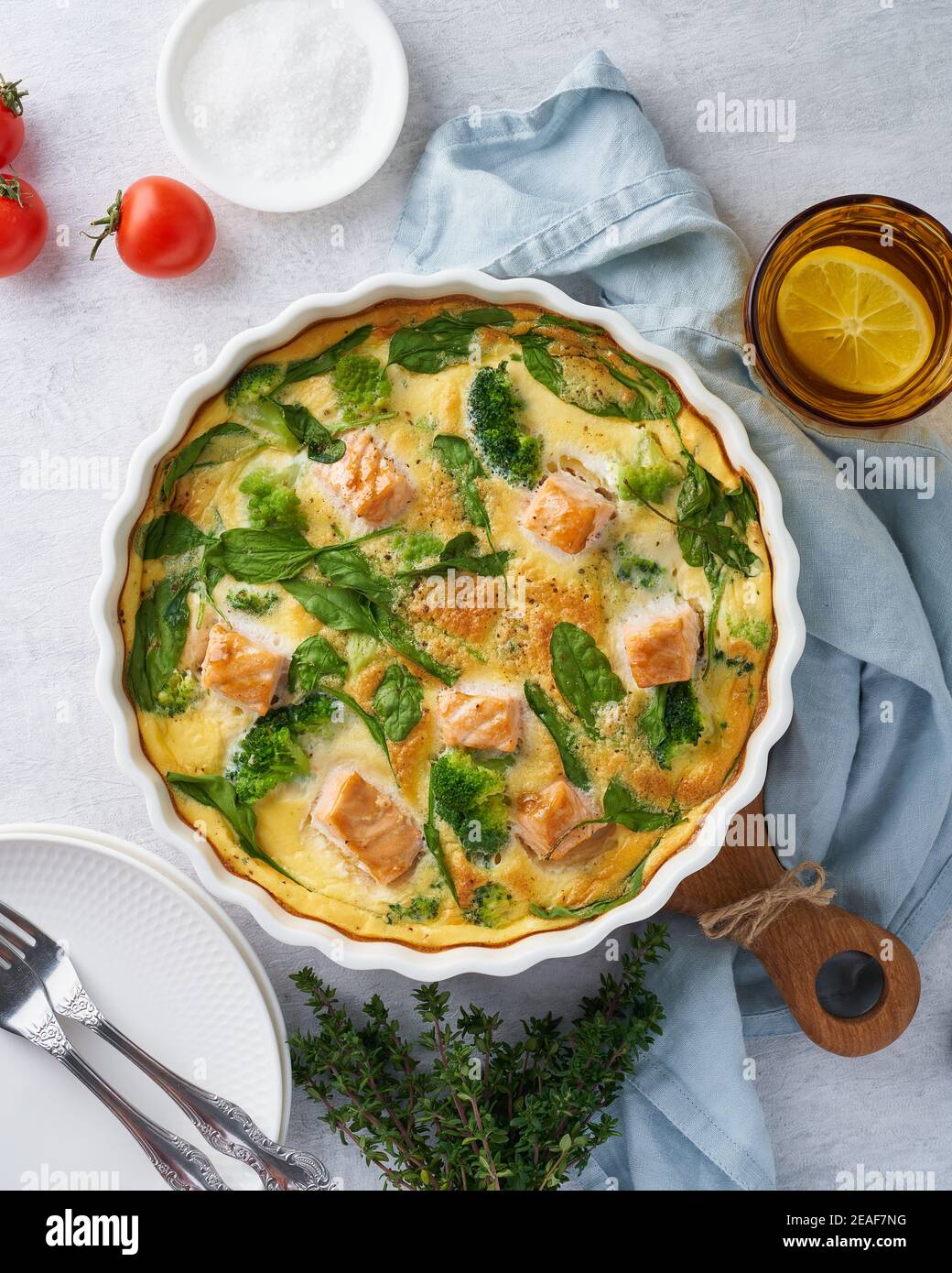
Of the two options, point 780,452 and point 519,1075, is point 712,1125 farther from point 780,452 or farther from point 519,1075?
point 780,452

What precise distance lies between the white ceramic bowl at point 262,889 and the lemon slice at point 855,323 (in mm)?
464

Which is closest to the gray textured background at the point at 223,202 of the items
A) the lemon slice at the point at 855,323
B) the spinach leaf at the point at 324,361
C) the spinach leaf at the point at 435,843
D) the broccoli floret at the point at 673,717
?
the lemon slice at the point at 855,323

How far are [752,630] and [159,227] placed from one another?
1.92m

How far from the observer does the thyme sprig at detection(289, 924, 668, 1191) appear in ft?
9.12

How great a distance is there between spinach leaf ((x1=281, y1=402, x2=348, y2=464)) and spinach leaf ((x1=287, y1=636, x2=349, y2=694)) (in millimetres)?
456

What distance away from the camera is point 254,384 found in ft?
8.71

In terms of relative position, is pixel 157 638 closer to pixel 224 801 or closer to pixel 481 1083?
pixel 224 801

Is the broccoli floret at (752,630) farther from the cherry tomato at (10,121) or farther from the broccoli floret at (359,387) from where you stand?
the cherry tomato at (10,121)

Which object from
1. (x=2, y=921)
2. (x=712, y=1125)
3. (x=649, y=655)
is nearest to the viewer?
(x=649, y=655)

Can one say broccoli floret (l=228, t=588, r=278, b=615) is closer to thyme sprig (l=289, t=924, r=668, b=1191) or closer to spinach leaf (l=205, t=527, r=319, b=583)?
spinach leaf (l=205, t=527, r=319, b=583)

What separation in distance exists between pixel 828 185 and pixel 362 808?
7.37ft

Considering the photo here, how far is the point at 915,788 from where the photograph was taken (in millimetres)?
3029

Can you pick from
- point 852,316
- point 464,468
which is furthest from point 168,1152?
point 852,316

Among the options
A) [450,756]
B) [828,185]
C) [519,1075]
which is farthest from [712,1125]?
[828,185]
